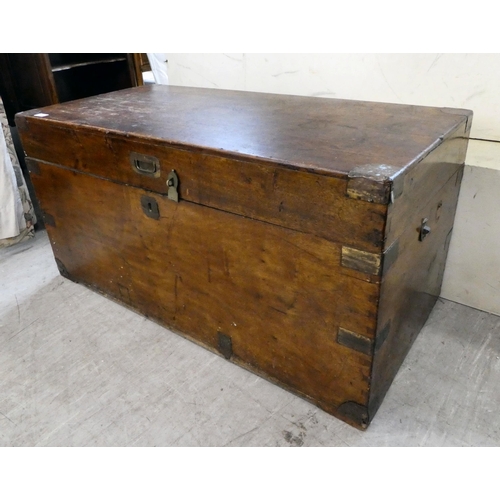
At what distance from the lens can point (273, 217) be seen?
1.04 m

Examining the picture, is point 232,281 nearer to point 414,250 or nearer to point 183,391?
point 183,391

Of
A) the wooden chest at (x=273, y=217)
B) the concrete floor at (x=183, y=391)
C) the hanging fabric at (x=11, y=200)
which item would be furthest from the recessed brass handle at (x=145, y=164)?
the hanging fabric at (x=11, y=200)

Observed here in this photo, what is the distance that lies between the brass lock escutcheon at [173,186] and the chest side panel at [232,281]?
0.03 metres

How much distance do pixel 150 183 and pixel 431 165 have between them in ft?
2.39

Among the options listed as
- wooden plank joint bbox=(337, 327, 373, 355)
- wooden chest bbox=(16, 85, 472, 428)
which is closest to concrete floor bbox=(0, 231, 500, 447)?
wooden chest bbox=(16, 85, 472, 428)

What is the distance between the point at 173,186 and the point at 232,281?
0.29 meters

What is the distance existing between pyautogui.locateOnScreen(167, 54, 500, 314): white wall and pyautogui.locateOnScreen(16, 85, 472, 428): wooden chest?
0.25 ft

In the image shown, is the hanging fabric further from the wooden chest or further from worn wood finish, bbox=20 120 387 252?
worn wood finish, bbox=20 120 387 252

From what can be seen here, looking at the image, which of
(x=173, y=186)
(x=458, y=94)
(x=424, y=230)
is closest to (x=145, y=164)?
(x=173, y=186)

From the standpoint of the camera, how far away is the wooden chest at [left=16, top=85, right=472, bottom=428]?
3.18ft

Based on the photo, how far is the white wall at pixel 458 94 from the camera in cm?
138

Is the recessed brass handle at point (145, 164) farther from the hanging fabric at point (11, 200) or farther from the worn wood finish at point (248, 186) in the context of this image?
the hanging fabric at point (11, 200)

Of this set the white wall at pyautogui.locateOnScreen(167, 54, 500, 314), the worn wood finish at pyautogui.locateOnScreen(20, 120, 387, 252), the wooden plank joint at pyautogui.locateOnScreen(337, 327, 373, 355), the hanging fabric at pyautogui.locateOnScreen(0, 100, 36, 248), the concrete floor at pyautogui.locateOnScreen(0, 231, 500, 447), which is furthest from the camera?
the hanging fabric at pyautogui.locateOnScreen(0, 100, 36, 248)

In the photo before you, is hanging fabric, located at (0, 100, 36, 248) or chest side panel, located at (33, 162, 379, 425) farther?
hanging fabric, located at (0, 100, 36, 248)
